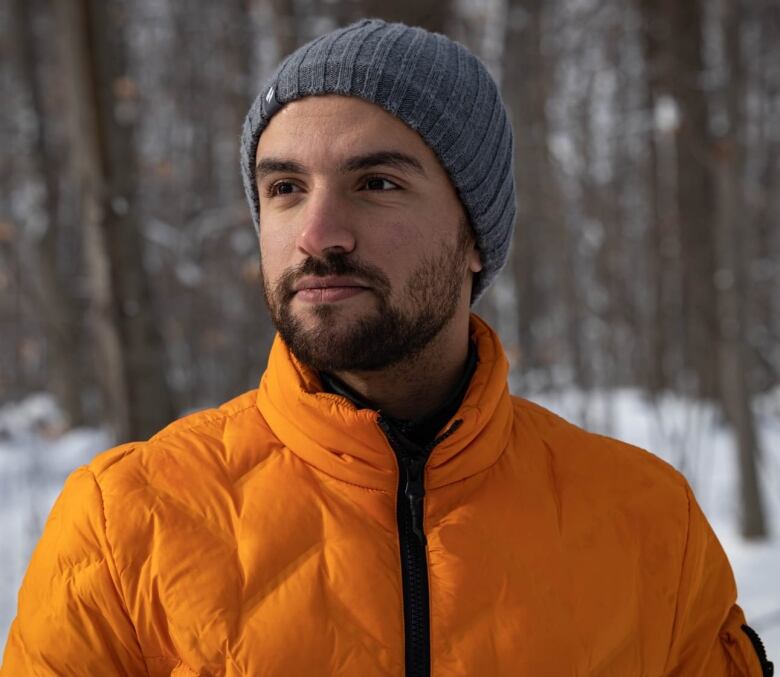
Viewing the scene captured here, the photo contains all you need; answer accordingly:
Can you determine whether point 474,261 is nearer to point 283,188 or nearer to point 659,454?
point 283,188

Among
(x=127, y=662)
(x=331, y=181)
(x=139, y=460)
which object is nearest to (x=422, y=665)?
(x=127, y=662)

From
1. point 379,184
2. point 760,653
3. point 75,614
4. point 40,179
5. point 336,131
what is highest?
point 40,179

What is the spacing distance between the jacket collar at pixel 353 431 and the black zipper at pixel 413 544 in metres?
0.02

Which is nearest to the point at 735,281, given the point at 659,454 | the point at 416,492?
the point at 659,454

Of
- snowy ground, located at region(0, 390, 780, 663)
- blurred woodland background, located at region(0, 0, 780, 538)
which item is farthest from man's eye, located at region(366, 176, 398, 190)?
snowy ground, located at region(0, 390, 780, 663)

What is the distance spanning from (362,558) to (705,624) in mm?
724

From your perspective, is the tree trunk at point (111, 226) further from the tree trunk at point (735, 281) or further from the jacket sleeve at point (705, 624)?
the tree trunk at point (735, 281)

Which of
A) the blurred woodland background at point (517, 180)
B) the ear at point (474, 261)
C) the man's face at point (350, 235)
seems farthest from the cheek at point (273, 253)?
the blurred woodland background at point (517, 180)

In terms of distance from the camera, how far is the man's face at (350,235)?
1456 millimetres

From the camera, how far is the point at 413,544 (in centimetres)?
139

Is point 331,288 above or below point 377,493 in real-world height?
above

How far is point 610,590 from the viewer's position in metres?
1.46

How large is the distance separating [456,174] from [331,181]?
29 cm

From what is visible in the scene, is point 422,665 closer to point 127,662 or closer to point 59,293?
point 127,662
